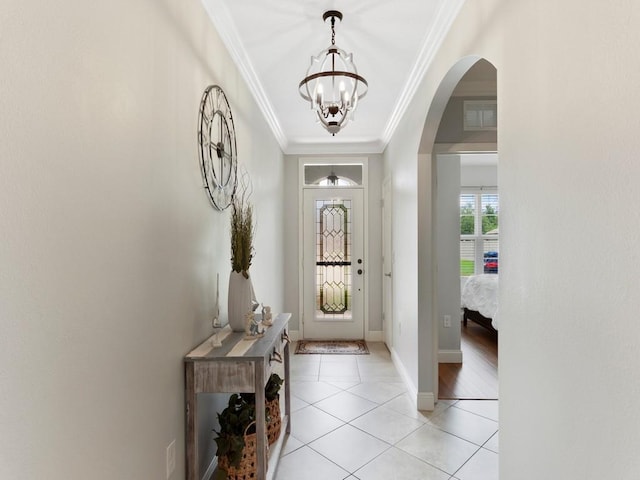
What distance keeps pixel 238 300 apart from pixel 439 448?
5.29ft

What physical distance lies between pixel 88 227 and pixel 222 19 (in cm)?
159

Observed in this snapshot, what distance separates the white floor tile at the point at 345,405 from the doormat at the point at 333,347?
3.95ft

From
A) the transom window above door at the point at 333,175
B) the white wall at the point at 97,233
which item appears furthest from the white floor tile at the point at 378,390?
the transom window above door at the point at 333,175

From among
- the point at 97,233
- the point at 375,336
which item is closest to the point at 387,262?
the point at 375,336

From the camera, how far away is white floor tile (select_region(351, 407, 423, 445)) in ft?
8.16

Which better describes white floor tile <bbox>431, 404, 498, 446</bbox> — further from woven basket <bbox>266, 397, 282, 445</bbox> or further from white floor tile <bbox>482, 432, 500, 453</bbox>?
woven basket <bbox>266, 397, 282, 445</bbox>

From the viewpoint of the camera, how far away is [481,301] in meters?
5.05

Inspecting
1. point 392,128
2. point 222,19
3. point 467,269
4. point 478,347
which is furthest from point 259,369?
point 467,269

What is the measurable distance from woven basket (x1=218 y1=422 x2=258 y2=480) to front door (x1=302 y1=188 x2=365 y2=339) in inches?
123

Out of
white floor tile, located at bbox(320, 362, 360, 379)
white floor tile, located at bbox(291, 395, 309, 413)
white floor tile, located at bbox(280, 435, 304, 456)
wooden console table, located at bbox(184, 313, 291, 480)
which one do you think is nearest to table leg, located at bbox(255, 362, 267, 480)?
wooden console table, located at bbox(184, 313, 291, 480)

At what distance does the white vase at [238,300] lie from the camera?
2.01m

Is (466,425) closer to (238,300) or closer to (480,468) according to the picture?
(480,468)

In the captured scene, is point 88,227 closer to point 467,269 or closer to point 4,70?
point 4,70

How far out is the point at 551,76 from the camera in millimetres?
1118
